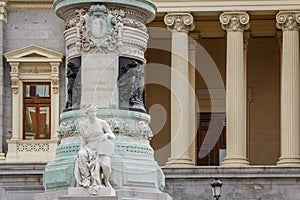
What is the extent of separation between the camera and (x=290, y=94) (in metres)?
62.1

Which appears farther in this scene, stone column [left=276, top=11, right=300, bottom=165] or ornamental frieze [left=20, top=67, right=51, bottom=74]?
ornamental frieze [left=20, top=67, right=51, bottom=74]

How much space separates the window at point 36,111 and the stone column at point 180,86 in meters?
5.60

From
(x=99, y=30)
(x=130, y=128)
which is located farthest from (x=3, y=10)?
(x=130, y=128)

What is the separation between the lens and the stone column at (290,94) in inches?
2431

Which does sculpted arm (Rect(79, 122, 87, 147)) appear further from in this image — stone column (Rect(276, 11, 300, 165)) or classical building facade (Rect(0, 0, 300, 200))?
stone column (Rect(276, 11, 300, 165))

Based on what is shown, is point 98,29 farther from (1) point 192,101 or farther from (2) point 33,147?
(1) point 192,101

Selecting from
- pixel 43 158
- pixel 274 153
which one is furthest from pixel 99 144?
pixel 274 153

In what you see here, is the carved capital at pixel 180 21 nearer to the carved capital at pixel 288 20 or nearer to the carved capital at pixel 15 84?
the carved capital at pixel 288 20

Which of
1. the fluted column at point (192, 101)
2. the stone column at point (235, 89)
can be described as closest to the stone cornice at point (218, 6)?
the stone column at point (235, 89)

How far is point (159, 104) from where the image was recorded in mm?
64938

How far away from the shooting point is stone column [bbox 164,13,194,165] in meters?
61.5

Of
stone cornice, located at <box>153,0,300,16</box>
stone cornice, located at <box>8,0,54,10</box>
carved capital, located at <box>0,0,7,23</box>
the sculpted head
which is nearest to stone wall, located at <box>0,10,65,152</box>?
stone cornice, located at <box>8,0,54,10</box>

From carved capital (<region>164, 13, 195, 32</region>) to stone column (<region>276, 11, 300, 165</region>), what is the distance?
3.91m

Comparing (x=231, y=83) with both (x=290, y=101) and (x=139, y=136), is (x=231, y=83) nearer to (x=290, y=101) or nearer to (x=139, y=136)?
(x=290, y=101)
